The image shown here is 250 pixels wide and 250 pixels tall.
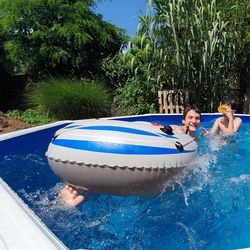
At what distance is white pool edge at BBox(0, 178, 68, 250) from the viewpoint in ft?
6.22

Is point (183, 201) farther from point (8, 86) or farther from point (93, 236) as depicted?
point (8, 86)

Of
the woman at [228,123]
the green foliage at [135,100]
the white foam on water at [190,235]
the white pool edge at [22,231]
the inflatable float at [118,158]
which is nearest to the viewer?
the white pool edge at [22,231]

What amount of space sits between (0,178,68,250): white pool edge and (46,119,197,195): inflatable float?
696mm

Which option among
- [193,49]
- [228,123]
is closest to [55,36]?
[193,49]

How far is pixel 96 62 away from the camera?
11.7 meters

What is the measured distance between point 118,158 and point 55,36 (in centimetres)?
895

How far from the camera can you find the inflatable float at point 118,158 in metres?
2.99

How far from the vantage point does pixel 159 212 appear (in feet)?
10.9

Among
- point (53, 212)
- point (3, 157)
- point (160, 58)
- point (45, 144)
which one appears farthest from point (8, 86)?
point (53, 212)

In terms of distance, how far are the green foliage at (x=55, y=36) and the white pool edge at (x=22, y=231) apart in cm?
905

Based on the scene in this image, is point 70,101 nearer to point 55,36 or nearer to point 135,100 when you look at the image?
point 135,100

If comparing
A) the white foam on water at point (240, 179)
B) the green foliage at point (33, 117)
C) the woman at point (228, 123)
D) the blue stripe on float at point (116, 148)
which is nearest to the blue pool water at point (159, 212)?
the white foam on water at point (240, 179)

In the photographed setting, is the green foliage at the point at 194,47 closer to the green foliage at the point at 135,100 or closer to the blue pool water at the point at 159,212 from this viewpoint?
the green foliage at the point at 135,100

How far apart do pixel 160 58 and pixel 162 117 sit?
3.85 ft
